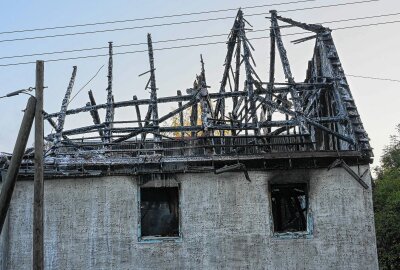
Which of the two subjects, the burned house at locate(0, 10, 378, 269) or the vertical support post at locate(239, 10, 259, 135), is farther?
the vertical support post at locate(239, 10, 259, 135)

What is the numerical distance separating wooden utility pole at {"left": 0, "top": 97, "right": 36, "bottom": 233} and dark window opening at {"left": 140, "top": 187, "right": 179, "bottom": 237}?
4.34 m

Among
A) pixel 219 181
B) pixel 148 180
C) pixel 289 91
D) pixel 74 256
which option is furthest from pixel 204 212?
pixel 289 91

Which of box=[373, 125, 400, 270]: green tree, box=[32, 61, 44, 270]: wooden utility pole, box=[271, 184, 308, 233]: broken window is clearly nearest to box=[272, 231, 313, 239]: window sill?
box=[271, 184, 308, 233]: broken window

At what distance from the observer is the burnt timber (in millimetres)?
12773

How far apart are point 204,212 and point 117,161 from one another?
8.57 ft

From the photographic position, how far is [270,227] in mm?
12453

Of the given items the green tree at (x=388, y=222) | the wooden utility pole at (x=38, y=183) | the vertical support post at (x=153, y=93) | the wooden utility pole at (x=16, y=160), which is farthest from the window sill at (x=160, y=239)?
the green tree at (x=388, y=222)

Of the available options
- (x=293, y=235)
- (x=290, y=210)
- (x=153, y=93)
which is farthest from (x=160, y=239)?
(x=153, y=93)

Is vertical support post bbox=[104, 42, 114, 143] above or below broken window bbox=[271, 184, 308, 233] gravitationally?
above

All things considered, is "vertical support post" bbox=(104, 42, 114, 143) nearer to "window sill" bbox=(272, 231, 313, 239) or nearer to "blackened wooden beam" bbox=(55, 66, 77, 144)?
"blackened wooden beam" bbox=(55, 66, 77, 144)

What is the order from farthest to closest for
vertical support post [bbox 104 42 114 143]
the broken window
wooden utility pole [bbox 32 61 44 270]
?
vertical support post [bbox 104 42 114 143] → the broken window → wooden utility pole [bbox 32 61 44 270]

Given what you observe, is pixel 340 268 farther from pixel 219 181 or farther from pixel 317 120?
pixel 317 120

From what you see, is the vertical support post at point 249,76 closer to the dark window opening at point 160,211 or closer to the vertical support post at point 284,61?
the vertical support post at point 284,61

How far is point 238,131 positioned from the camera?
16891 mm
